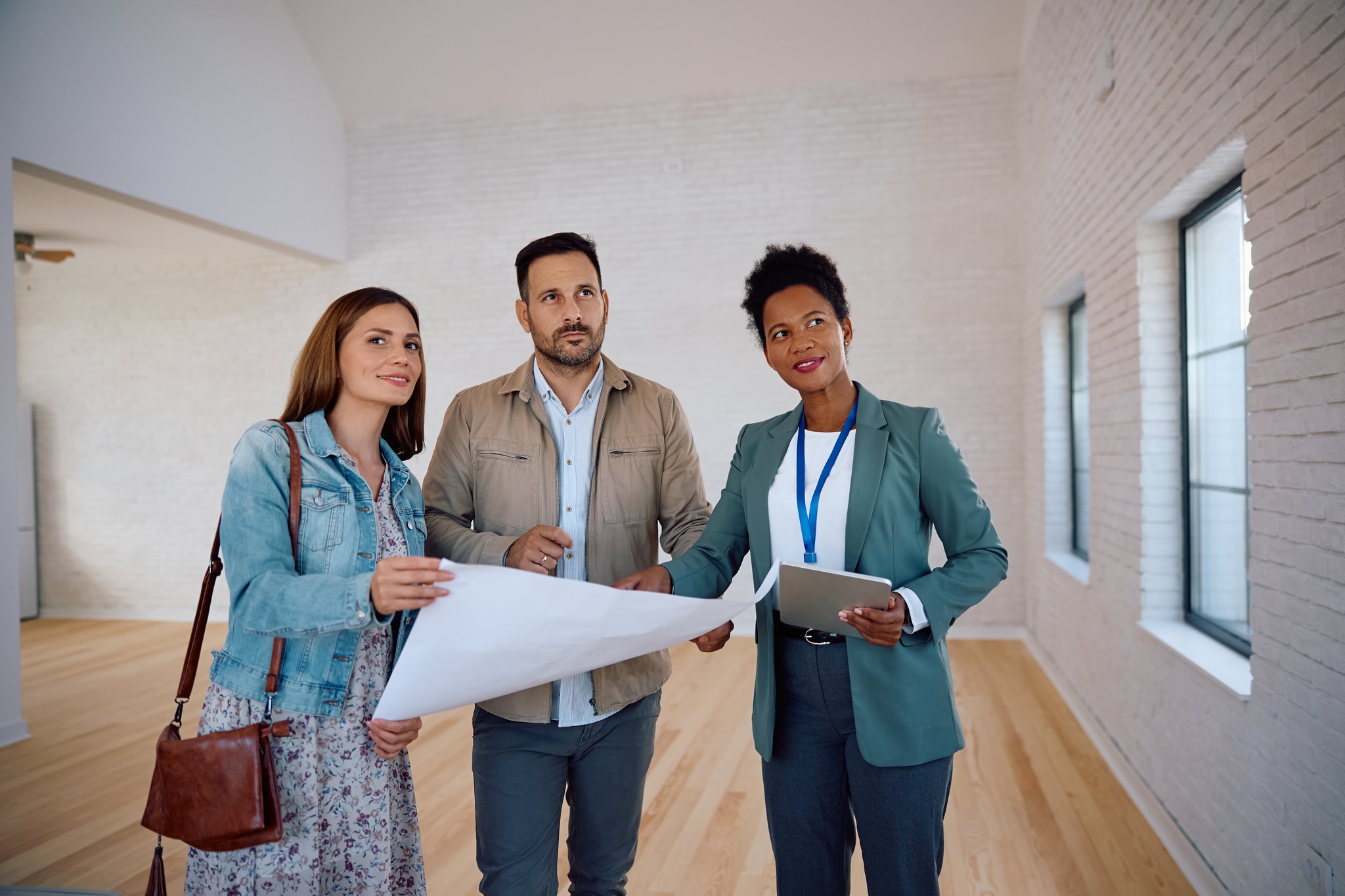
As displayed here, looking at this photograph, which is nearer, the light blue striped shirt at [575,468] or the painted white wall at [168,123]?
the light blue striped shirt at [575,468]

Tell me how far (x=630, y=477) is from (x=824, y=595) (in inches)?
27.7

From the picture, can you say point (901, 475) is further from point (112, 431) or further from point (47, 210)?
point (112, 431)

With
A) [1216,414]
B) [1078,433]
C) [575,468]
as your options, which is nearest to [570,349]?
[575,468]

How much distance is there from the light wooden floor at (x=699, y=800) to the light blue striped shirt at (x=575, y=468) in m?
1.48

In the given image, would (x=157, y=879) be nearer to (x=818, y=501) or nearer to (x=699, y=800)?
(x=818, y=501)

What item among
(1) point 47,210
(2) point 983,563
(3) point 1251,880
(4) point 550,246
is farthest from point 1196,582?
(1) point 47,210

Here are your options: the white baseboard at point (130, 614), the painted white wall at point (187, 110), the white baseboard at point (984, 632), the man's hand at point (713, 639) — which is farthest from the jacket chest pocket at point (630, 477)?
the white baseboard at point (130, 614)

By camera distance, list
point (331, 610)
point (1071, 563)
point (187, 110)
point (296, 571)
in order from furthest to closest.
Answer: point (187, 110) < point (1071, 563) < point (296, 571) < point (331, 610)

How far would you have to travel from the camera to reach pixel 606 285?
746 cm

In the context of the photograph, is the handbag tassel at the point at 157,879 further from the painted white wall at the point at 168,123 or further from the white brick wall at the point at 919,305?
the painted white wall at the point at 168,123

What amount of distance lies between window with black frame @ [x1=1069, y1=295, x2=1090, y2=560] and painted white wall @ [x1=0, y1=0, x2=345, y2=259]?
6008mm

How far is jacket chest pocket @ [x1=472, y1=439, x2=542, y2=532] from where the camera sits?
2.06 m

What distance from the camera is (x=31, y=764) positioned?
4.29m

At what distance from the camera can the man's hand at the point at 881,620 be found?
157cm
